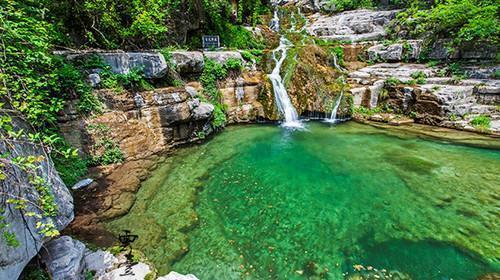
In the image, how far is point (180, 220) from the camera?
444cm

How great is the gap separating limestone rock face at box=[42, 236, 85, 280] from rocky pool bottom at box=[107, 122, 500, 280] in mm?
1002

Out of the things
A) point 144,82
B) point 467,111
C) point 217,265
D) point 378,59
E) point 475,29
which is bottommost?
point 217,265

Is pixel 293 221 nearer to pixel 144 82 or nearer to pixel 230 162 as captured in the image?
pixel 230 162

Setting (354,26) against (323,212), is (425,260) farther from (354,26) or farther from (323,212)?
(354,26)

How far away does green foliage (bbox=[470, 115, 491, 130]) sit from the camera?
27.6 feet

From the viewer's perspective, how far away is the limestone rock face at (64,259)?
8.48 ft

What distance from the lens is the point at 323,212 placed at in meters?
4.70

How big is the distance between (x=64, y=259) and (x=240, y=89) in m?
8.68

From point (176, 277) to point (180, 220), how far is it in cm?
156

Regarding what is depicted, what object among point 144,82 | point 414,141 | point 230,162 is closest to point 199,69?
point 144,82

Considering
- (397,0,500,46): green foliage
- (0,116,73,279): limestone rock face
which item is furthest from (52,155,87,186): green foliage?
(397,0,500,46): green foliage

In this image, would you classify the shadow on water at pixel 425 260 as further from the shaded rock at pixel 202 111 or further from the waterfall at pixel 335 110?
the waterfall at pixel 335 110

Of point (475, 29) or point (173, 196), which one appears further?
point (475, 29)

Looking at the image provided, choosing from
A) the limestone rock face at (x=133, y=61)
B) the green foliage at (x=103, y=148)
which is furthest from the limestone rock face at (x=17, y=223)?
the limestone rock face at (x=133, y=61)
